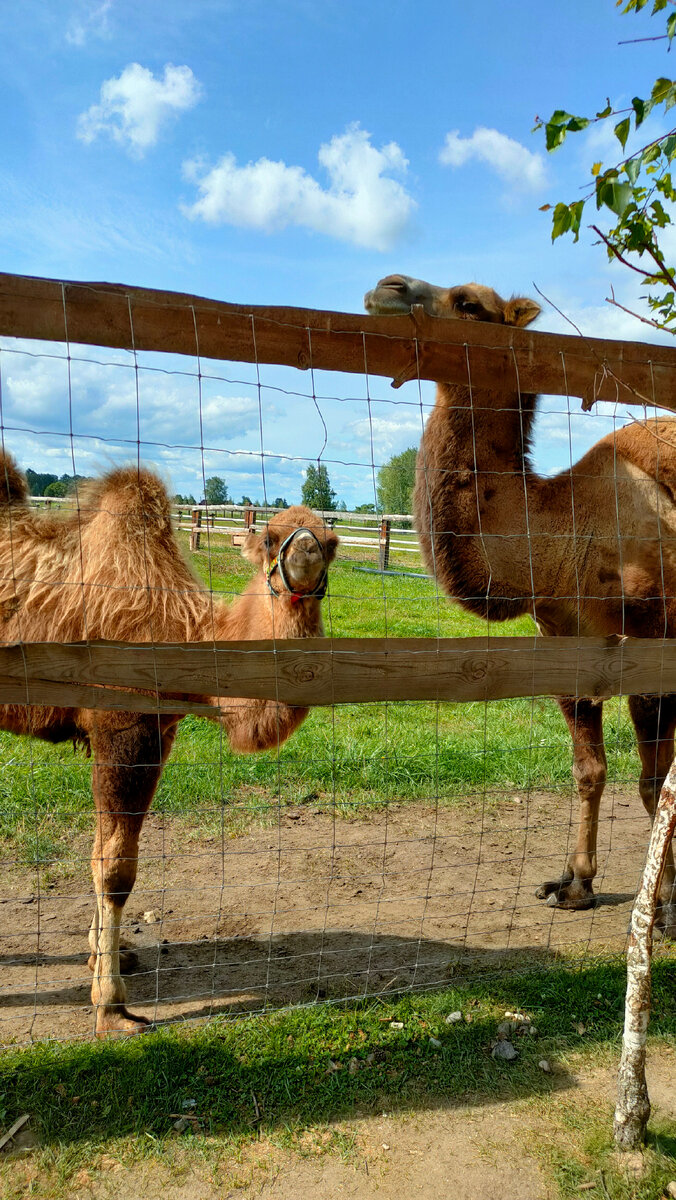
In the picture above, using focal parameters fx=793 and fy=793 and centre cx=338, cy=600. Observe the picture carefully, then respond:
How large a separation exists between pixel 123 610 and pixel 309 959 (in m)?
1.98

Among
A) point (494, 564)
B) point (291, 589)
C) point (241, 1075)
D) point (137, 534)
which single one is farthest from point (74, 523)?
point (241, 1075)

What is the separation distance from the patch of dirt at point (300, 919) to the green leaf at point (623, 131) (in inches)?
102

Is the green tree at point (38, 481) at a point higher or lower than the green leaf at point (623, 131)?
lower

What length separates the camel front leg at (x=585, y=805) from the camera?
4586mm

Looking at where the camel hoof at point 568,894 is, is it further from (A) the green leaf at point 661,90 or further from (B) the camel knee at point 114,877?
(A) the green leaf at point 661,90

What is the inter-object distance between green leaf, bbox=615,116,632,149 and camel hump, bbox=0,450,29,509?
9.66 feet

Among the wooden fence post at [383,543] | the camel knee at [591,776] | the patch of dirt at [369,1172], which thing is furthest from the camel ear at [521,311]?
the patch of dirt at [369,1172]

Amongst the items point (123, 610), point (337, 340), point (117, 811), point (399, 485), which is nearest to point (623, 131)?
point (337, 340)

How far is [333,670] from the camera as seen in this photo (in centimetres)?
299

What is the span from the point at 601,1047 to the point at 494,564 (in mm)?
2181

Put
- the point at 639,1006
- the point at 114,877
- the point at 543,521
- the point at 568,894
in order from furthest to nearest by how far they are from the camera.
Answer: the point at 568,894 → the point at 543,521 → the point at 114,877 → the point at 639,1006

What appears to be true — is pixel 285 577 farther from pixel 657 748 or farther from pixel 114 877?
pixel 657 748

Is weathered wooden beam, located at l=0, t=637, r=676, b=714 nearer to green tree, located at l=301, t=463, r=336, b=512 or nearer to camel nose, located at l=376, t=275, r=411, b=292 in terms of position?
green tree, located at l=301, t=463, r=336, b=512

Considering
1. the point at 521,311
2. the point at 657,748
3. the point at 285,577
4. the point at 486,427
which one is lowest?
the point at 657,748
